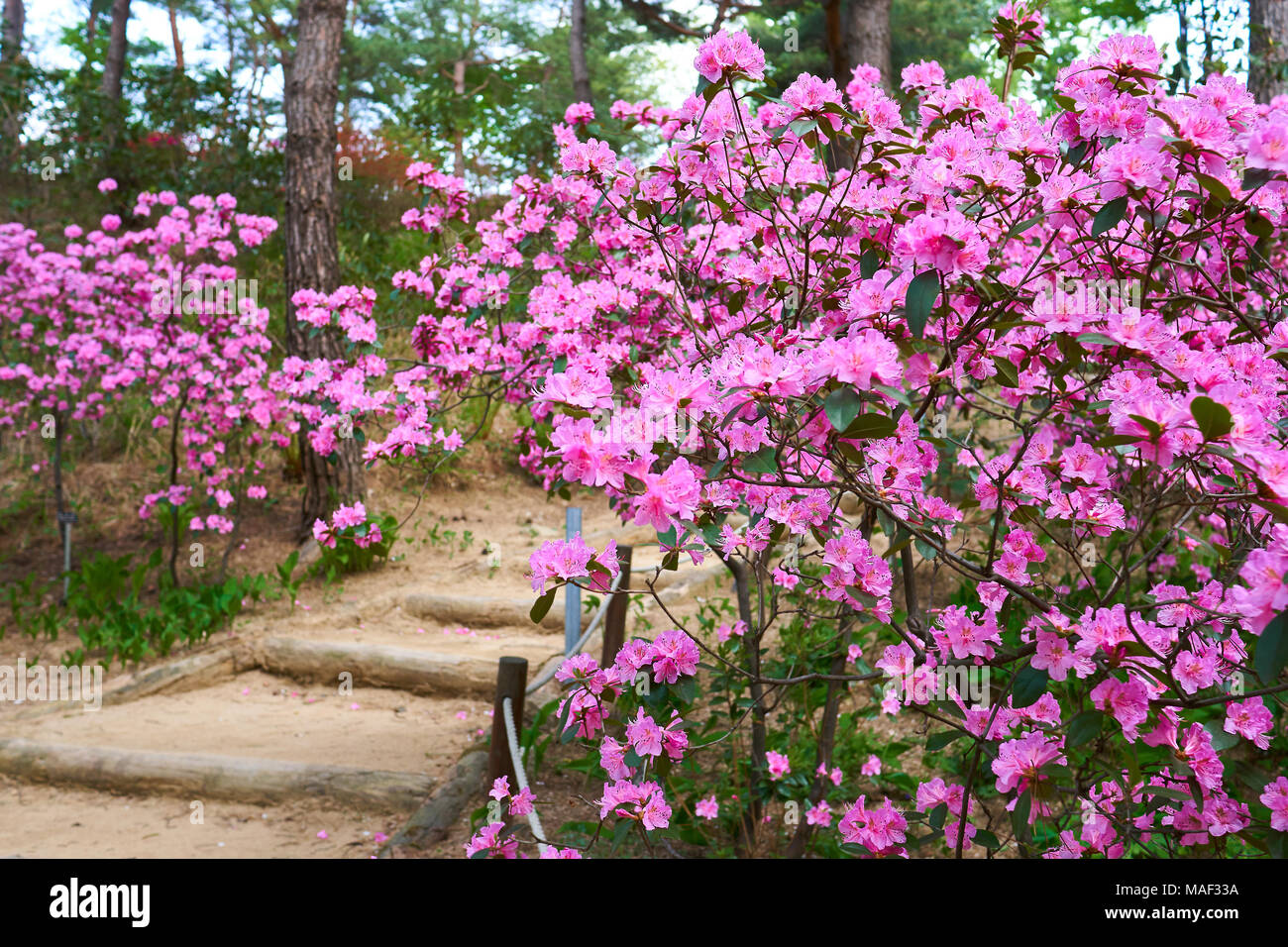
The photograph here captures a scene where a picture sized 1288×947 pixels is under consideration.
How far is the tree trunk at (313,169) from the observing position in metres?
5.95

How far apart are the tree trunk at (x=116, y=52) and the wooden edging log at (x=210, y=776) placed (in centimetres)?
933

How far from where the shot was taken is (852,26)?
5.81 metres

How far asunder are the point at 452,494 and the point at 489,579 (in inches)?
65.3

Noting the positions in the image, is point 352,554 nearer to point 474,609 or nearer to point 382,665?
point 474,609

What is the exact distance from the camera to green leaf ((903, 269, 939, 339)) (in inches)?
46.7

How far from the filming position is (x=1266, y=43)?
14.1 ft

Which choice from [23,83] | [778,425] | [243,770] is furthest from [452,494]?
[23,83]

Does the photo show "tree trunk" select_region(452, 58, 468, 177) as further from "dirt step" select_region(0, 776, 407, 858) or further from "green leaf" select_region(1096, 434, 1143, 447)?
"green leaf" select_region(1096, 434, 1143, 447)

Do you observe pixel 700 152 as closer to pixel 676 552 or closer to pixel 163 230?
pixel 676 552

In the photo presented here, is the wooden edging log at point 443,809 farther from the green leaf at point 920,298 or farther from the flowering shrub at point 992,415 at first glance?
the green leaf at point 920,298

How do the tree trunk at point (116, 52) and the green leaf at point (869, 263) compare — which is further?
the tree trunk at point (116, 52)

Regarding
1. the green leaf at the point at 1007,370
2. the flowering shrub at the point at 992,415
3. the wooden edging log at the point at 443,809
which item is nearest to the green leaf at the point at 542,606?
the flowering shrub at the point at 992,415

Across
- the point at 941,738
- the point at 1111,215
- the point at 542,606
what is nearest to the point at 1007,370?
the point at 1111,215

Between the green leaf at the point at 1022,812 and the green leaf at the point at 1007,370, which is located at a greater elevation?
the green leaf at the point at 1007,370
